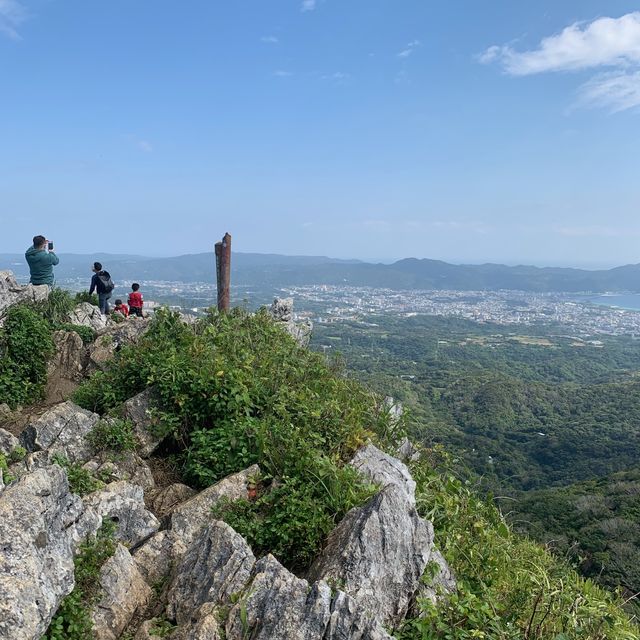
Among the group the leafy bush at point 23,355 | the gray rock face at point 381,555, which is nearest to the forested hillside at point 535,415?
the gray rock face at point 381,555

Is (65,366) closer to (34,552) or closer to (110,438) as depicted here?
(110,438)

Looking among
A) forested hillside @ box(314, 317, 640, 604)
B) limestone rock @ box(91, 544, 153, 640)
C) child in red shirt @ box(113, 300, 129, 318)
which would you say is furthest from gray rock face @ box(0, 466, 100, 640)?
child in red shirt @ box(113, 300, 129, 318)

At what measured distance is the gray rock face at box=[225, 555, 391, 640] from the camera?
3340mm

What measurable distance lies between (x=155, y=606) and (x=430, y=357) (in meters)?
102

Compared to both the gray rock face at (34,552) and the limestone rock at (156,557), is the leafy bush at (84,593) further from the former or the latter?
the limestone rock at (156,557)

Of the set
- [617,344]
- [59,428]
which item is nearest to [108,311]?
[59,428]

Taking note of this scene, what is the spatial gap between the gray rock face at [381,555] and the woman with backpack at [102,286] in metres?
10.1

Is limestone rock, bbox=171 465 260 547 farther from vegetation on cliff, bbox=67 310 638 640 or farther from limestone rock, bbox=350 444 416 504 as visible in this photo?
limestone rock, bbox=350 444 416 504

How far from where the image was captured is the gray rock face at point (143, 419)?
628 cm

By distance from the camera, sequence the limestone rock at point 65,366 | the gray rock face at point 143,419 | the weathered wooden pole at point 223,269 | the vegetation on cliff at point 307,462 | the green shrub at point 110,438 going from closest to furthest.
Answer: the vegetation on cliff at point 307,462
the green shrub at point 110,438
the gray rock face at point 143,419
the limestone rock at point 65,366
the weathered wooden pole at point 223,269

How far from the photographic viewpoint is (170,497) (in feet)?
18.5

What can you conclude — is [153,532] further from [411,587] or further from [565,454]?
[565,454]

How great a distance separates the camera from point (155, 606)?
13.2 feet

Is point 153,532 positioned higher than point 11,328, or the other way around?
point 11,328
